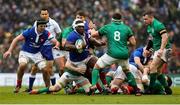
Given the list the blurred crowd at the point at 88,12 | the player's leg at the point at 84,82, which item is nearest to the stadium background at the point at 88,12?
the blurred crowd at the point at 88,12

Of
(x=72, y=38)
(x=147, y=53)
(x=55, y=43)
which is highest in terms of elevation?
(x=72, y=38)

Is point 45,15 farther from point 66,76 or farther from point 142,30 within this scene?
point 142,30

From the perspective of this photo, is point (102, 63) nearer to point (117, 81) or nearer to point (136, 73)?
point (117, 81)

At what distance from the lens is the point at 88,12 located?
32656 millimetres

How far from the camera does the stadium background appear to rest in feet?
103

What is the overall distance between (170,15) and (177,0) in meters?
1.05

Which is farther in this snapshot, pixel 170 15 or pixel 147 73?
pixel 170 15

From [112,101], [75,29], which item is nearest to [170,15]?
[75,29]

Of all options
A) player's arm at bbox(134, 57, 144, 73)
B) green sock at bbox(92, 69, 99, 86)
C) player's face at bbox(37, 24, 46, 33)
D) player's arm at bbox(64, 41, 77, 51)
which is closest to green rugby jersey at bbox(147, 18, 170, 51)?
player's arm at bbox(134, 57, 144, 73)

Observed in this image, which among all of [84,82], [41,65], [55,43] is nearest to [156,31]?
[84,82]

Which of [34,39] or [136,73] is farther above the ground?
[34,39]

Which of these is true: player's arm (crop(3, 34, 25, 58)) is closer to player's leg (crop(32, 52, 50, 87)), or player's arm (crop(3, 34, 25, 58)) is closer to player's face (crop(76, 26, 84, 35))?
player's leg (crop(32, 52, 50, 87))

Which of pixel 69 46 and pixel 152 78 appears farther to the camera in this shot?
pixel 152 78

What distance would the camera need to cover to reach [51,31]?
21.0 meters
